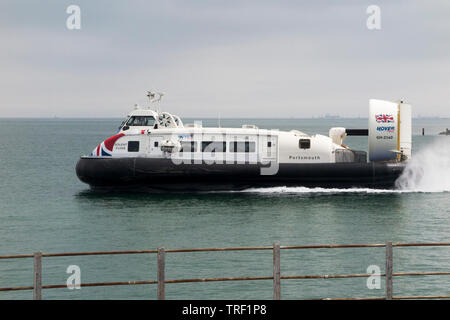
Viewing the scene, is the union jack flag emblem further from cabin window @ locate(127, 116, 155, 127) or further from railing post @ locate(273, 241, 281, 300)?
railing post @ locate(273, 241, 281, 300)

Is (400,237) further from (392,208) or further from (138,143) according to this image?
(138,143)

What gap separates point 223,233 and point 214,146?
26.0 ft

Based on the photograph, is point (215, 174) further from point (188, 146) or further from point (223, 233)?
point (223, 233)

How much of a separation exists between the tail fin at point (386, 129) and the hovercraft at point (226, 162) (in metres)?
0.08

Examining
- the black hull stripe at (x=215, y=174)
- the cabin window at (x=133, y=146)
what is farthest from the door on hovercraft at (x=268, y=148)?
the cabin window at (x=133, y=146)

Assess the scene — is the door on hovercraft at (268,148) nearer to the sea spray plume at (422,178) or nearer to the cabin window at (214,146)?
the cabin window at (214,146)

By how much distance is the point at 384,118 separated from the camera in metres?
30.4

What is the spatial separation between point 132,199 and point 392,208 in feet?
42.7

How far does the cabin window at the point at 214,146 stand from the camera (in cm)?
2947

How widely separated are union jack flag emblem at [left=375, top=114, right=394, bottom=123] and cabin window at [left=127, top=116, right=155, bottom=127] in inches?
477

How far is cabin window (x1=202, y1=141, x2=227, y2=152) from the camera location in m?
29.5

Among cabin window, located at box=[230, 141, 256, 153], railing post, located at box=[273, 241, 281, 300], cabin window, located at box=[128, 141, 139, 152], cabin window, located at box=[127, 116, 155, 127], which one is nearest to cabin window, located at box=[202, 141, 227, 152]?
cabin window, located at box=[230, 141, 256, 153]
